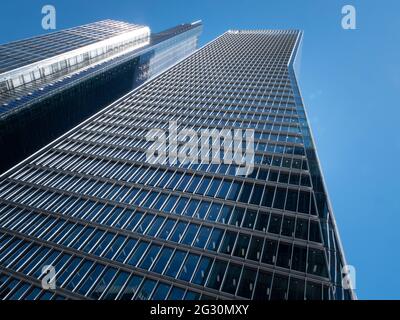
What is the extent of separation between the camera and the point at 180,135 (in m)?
63.8

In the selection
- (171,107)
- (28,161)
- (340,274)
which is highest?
(171,107)

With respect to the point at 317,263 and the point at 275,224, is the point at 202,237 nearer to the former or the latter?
the point at 275,224

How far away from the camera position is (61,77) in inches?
3925

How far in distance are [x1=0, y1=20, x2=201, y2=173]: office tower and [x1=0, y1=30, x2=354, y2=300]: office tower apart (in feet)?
70.9

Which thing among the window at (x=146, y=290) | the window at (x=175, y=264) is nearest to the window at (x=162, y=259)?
the window at (x=175, y=264)

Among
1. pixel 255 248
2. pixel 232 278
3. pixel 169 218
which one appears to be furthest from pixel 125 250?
pixel 255 248

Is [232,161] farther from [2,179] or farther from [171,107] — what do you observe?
[2,179]

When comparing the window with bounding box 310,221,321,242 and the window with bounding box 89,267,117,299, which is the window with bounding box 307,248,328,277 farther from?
the window with bounding box 89,267,117,299

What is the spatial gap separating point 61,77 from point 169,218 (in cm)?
7398

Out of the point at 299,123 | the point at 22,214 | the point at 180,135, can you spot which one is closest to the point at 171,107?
the point at 180,135

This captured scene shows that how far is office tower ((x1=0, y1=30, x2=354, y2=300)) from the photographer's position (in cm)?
3431

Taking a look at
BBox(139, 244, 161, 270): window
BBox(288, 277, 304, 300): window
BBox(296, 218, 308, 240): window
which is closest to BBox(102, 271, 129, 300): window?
BBox(139, 244, 161, 270): window

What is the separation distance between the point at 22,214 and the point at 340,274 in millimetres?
39060

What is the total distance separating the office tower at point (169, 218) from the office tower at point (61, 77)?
21602 millimetres
